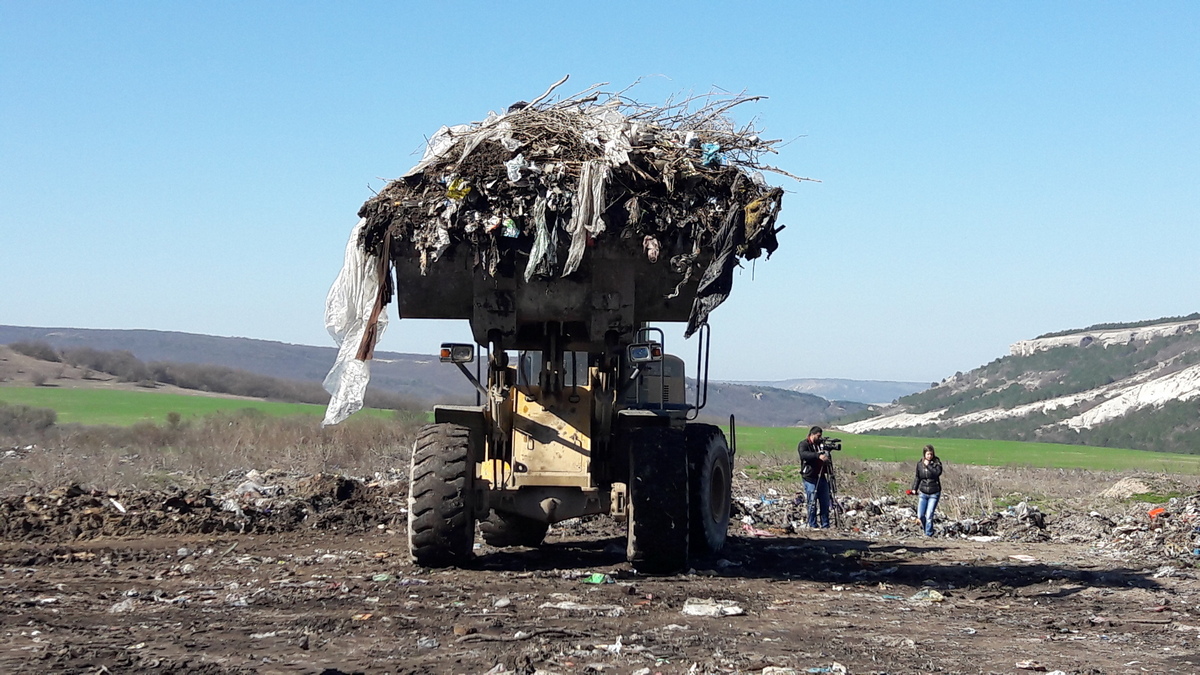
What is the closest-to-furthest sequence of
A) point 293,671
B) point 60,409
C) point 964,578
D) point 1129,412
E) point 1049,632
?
point 293,671
point 1049,632
point 964,578
point 60,409
point 1129,412

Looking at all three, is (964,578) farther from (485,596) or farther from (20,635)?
(20,635)

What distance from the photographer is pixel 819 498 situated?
1566 centimetres

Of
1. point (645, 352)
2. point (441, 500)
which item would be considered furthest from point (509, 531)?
point (645, 352)

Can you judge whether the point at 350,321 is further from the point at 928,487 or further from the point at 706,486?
the point at 928,487

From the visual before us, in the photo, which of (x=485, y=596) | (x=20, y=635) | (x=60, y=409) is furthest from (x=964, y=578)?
(x=60, y=409)

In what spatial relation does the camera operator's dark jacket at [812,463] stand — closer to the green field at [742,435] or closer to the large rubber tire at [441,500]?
the large rubber tire at [441,500]

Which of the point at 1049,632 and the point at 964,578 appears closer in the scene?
the point at 1049,632

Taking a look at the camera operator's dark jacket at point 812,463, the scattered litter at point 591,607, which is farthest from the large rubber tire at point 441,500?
the camera operator's dark jacket at point 812,463

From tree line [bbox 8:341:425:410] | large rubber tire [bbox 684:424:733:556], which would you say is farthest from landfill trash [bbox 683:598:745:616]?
tree line [bbox 8:341:425:410]

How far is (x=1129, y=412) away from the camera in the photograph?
276ft

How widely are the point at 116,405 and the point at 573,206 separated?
42169mm

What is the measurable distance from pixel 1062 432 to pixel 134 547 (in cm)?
8438

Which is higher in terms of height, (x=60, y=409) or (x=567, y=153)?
(x=567, y=153)

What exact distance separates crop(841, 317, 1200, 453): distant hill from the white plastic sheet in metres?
71.1
